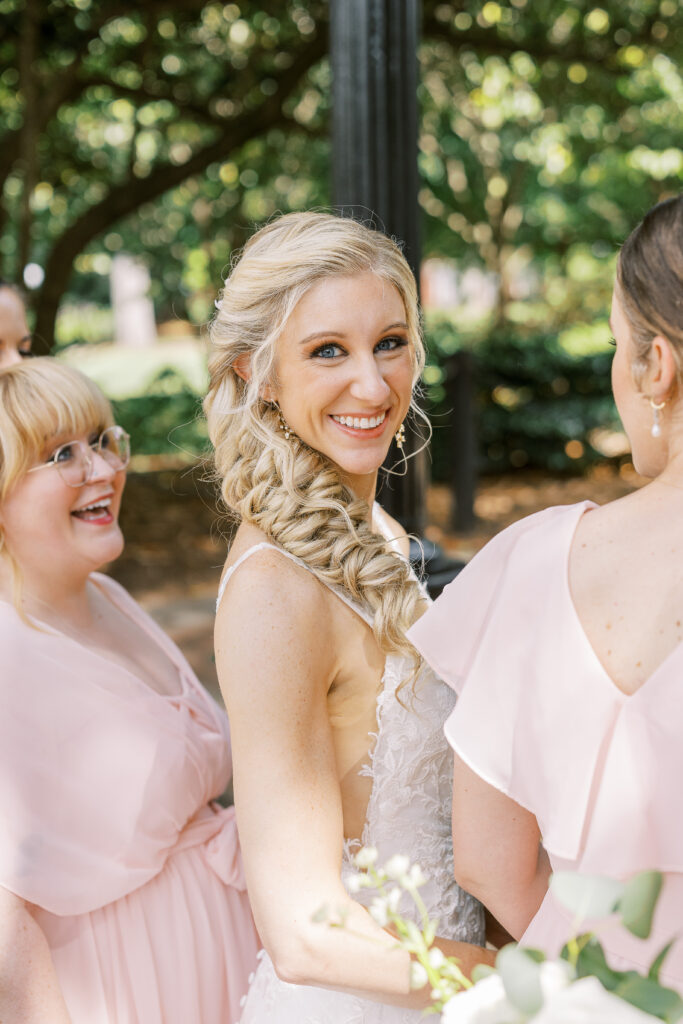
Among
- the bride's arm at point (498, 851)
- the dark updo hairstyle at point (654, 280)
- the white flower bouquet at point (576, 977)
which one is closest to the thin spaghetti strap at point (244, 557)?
the bride's arm at point (498, 851)

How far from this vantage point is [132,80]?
10320mm

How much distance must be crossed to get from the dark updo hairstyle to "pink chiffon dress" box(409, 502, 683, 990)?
24 cm

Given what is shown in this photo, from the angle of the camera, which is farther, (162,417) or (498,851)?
(162,417)

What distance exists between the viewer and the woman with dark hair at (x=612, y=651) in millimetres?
1130

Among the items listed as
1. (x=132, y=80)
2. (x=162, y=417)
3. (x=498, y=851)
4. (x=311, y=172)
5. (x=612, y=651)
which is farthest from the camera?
(x=162, y=417)

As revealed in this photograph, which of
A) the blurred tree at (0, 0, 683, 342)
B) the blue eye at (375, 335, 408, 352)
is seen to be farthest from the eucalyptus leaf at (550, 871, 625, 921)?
the blurred tree at (0, 0, 683, 342)

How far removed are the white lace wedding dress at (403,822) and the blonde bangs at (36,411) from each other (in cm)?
72

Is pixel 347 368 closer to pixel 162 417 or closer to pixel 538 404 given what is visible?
pixel 538 404

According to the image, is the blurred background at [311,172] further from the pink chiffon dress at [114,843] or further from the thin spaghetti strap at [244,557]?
the pink chiffon dress at [114,843]

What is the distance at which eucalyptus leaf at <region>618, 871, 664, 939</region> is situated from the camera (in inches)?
29.7

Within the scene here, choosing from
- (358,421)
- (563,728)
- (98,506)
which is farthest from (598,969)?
(98,506)

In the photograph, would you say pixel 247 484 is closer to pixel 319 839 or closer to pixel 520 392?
pixel 319 839

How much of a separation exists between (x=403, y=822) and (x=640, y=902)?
1045mm

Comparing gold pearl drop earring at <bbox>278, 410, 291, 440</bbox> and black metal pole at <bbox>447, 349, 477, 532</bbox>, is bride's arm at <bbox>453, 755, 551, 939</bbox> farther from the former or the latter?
black metal pole at <bbox>447, 349, 477, 532</bbox>
